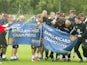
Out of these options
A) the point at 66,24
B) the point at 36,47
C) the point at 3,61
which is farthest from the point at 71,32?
the point at 3,61

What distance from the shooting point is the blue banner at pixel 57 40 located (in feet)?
60.1

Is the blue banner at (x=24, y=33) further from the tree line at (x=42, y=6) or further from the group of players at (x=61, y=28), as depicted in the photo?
the tree line at (x=42, y=6)

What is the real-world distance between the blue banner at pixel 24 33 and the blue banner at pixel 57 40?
41 cm

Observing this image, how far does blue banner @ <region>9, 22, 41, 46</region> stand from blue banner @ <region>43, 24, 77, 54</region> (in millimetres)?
406

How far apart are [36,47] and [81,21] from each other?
7.84 feet

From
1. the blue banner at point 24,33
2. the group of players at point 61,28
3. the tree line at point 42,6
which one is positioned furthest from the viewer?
the tree line at point 42,6

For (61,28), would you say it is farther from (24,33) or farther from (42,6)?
(42,6)

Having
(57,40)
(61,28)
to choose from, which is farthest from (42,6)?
(57,40)

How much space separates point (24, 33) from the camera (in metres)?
19.1

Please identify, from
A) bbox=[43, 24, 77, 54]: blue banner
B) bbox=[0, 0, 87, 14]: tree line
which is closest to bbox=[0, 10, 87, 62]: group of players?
bbox=[43, 24, 77, 54]: blue banner

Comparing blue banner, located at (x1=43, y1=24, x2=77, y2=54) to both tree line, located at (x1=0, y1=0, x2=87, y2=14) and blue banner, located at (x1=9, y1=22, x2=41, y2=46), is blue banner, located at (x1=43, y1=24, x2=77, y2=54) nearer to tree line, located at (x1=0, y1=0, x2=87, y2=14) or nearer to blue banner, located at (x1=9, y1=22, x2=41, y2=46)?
Result: blue banner, located at (x1=9, y1=22, x2=41, y2=46)

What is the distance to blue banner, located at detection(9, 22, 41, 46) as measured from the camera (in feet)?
61.6

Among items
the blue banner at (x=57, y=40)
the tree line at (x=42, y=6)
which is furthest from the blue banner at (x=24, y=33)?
the tree line at (x=42, y=6)

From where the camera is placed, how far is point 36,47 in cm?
1867
